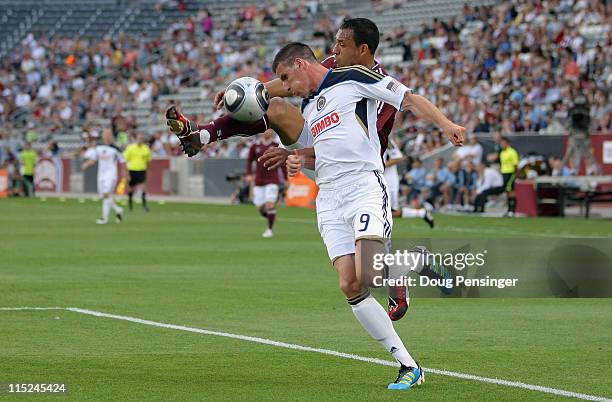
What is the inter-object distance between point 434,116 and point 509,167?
84.1 feet

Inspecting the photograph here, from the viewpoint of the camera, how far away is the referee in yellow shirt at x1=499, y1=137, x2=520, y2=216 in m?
33.2

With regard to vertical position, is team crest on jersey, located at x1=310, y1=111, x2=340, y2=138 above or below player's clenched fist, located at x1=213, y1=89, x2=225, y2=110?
→ below

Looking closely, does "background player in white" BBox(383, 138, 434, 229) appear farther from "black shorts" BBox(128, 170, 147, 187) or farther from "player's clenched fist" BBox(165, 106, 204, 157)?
"player's clenched fist" BBox(165, 106, 204, 157)

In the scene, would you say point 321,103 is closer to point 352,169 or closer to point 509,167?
point 352,169

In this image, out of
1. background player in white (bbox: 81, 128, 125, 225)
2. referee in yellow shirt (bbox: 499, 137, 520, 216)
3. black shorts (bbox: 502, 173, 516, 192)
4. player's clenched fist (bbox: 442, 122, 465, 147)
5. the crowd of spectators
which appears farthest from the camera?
the crowd of spectators

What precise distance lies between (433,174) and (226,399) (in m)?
28.8

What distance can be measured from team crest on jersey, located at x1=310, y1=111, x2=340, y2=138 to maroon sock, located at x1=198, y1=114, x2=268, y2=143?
0.63m

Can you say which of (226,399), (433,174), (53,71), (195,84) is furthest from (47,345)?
(53,71)

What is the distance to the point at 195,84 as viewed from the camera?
55.7 metres

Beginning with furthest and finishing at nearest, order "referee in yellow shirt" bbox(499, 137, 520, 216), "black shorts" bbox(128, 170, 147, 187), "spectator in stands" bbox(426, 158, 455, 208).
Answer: "black shorts" bbox(128, 170, 147, 187), "spectator in stands" bbox(426, 158, 455, 208), "referee in yellow shirt" bbox(499, 137, 520, 216)

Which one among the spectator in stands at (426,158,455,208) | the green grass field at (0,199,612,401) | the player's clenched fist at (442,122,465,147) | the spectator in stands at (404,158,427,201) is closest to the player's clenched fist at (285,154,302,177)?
the player's clenched fist at (442,122,465,147)

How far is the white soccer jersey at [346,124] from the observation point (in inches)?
357

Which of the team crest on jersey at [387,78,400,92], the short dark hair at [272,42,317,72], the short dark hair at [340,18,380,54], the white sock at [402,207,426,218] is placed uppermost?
the short dark hair at [340,18,380,54]

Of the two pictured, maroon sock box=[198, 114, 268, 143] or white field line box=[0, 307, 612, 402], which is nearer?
white field line box=[0, 307, 612, 402]
